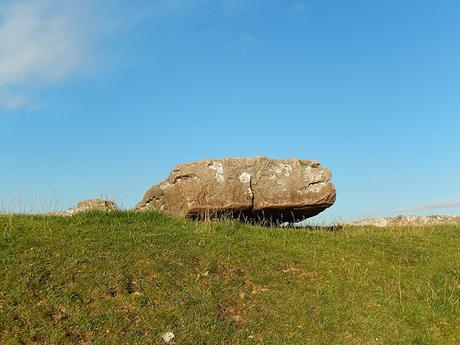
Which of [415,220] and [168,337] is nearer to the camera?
[168,337]

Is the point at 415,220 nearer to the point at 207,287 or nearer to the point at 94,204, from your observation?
the point at 94,204

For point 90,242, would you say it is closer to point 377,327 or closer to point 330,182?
point 377,327

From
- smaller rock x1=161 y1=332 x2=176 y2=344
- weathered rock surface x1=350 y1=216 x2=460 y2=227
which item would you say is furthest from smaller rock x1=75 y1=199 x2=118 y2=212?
weathered rock surface x1=350 y1=216 x2=460 y2=227

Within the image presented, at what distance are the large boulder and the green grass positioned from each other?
218cm

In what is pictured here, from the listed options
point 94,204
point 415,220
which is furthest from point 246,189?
point 415,220

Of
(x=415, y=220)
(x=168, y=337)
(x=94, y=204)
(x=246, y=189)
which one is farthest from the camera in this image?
(x=415, y=220)

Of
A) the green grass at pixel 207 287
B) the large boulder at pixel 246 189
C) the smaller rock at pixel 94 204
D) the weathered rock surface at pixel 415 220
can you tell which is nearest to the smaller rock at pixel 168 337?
the green grass at pixel 207 287

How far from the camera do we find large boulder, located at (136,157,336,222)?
64.1 ft

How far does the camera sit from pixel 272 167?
20.6 m

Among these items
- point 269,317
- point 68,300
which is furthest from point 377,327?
point 68,300

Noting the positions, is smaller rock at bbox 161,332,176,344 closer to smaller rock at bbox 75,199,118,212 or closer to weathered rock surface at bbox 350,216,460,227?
smaller rock at bbox 75,199,118,212

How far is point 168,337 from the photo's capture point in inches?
438

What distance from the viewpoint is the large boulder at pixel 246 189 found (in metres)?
19.5

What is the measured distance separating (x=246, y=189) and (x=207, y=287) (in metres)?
7.15
